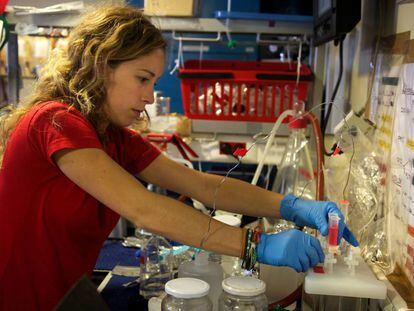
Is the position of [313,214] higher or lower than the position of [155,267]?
higher

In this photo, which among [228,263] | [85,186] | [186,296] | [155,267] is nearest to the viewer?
[186,296]

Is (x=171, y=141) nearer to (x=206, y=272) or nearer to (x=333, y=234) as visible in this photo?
(x=206, y=272)

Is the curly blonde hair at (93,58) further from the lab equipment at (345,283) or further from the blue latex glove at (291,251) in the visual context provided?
the lab equipment at (345,283)

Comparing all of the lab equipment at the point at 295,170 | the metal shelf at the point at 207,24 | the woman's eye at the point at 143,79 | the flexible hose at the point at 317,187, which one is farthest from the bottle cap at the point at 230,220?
the metal shelf at the point at 207,24

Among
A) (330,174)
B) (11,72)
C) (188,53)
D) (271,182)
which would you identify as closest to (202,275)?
(330,174)

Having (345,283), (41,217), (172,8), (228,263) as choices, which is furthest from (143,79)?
(172,8)

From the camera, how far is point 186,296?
0.96 meters

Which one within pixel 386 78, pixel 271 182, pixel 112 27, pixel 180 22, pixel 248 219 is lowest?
pixel 248 219

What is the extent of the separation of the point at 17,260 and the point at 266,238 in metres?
0.63

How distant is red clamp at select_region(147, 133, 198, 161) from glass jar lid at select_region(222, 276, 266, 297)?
104 centimetres

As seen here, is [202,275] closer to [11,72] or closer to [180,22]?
[180,22]

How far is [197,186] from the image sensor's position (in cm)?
154

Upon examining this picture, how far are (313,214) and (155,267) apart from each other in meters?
0.54

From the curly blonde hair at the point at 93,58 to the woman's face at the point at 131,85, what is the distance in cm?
2
